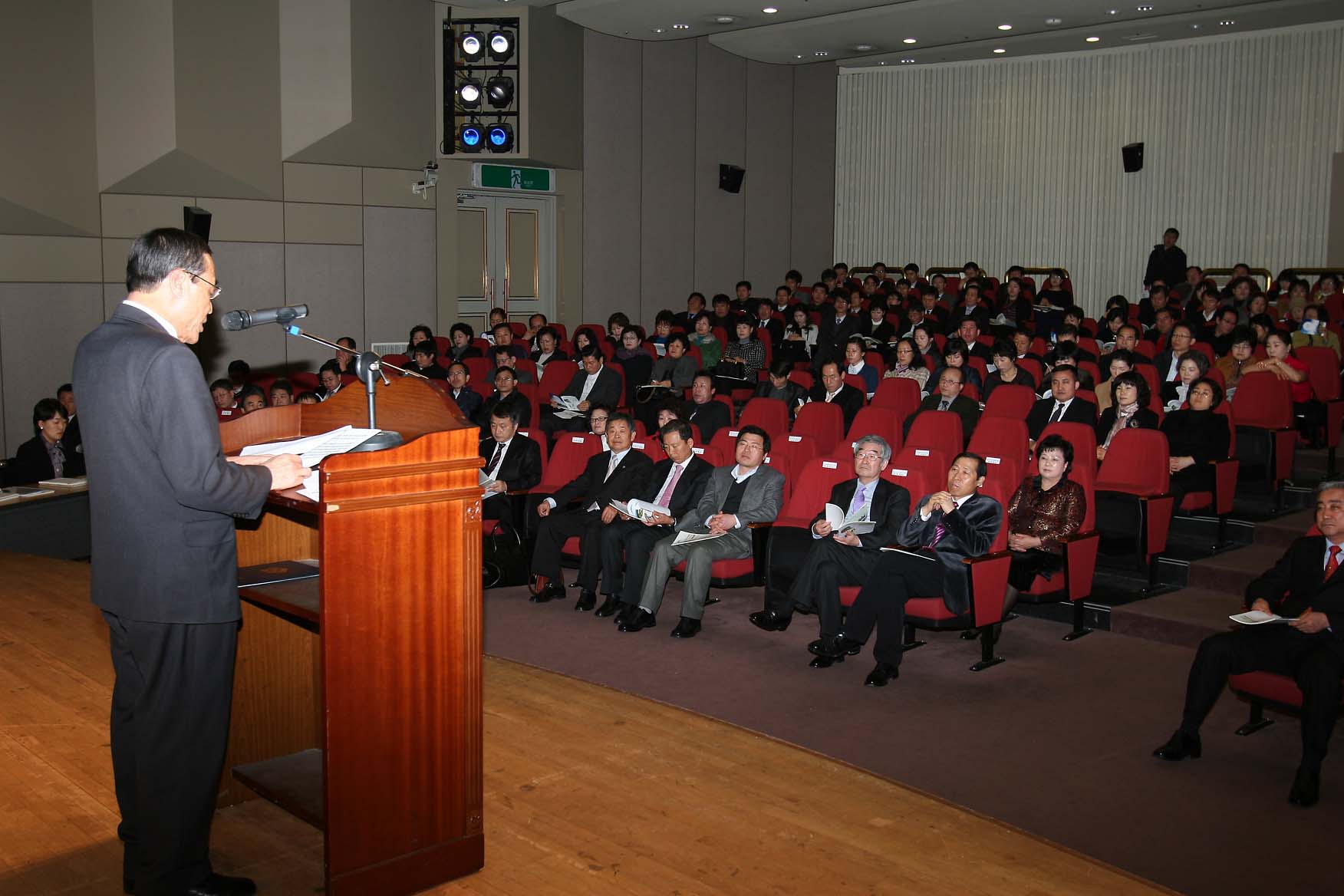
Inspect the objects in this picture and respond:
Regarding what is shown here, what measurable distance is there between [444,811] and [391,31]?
9.90 metres

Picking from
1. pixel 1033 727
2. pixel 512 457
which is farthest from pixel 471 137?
pixel 1033 727

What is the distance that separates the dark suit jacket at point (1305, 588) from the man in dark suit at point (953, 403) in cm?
314

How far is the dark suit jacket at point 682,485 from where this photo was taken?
5.79 meters

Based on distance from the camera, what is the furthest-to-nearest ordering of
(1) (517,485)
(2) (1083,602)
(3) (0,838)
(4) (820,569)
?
(1) (517,485) < (2) (1083,602) < (4) (820,569) < (3) (0,838)

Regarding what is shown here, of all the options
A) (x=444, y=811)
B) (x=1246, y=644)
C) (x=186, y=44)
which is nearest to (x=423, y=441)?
(x=444, y=811)

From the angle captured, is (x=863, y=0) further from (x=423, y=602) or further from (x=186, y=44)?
(x=423, y=602)

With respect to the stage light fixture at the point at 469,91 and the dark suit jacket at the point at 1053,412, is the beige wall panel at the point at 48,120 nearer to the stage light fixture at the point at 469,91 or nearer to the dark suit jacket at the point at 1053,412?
the stage light fixture at the point at 469,91

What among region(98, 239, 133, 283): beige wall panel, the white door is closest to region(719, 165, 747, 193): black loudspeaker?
the white door

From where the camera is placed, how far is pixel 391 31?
10703 millimetres

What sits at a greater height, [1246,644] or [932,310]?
[932,310]

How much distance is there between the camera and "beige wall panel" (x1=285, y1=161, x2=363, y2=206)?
34.4 ft

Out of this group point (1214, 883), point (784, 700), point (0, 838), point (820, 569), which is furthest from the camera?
point (820, 569)

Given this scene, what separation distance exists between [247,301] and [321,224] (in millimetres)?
1058

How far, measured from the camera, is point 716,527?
211 inches
